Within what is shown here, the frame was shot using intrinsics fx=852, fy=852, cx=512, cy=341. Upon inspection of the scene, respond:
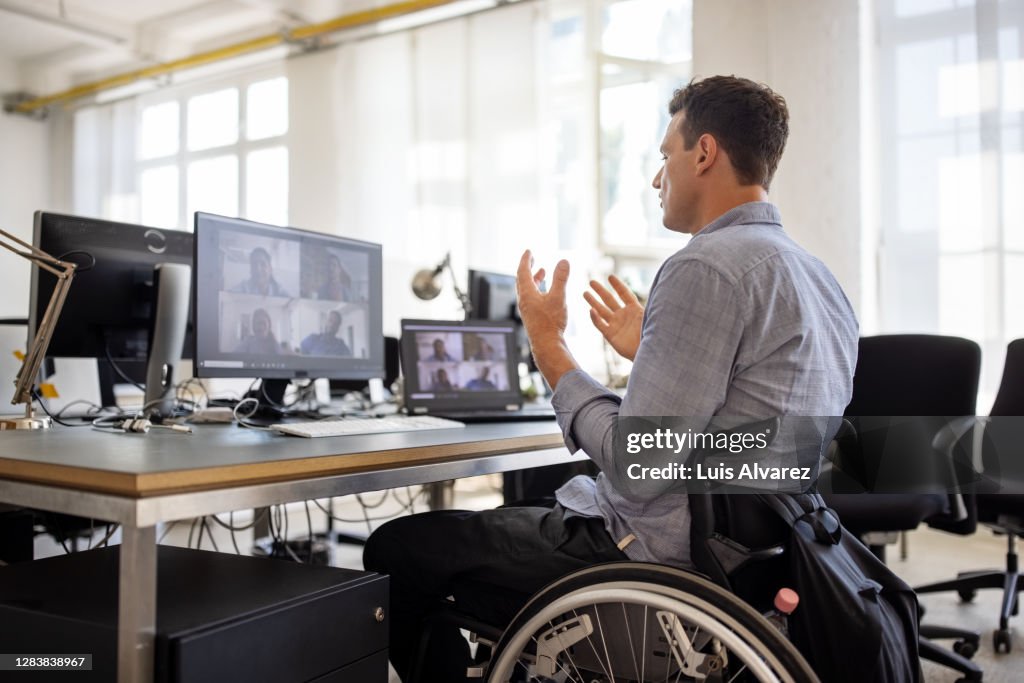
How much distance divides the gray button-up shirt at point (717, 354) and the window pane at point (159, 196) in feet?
23.3

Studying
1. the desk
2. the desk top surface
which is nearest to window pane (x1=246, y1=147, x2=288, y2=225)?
the desk top surface

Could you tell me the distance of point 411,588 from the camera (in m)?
1.53

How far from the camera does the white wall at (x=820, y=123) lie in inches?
157

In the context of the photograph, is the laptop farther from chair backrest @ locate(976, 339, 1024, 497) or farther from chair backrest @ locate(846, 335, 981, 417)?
chair backrest @ locate(976, 339, 1024, 497)

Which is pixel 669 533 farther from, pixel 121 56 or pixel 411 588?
pixel 121 56

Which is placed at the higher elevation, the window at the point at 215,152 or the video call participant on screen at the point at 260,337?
the window at the point at 215,152

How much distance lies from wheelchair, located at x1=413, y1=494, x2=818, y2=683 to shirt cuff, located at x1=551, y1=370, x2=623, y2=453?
9.1 inches

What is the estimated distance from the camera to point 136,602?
1.04m

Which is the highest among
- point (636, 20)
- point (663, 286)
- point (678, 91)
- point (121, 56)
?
point (121, 56)

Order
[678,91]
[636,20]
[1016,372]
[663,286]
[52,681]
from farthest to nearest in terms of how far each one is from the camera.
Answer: [636,20] < [1016,372] < [678,91] < [663,286] < [52,681]

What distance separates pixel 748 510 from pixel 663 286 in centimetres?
35

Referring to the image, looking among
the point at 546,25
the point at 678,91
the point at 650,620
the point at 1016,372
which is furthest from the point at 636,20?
the point at 650,620

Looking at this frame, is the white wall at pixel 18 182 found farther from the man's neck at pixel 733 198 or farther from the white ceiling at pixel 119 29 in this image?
the man's neck at pixel 733 198

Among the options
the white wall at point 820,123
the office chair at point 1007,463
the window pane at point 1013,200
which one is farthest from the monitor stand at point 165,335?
the window pane at point 1013,200
